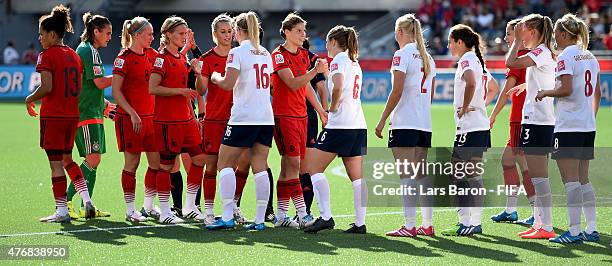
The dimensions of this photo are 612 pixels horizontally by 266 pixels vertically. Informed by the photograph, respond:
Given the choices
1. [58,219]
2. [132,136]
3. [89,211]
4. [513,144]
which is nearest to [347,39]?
[513,144]

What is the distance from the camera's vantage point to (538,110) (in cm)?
950

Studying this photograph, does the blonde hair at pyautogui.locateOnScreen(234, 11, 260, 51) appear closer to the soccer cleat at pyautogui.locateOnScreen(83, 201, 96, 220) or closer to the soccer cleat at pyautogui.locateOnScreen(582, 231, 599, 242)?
the soccer cleat at pyautogui.locateOnScreen(83, 201, 96, 220)

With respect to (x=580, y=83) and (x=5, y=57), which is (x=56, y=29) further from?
(x=5, y=57)

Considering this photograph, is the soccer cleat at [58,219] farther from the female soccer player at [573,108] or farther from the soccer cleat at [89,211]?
the female soccer player at [573,108]

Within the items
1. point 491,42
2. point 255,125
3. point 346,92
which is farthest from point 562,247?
point 491,42

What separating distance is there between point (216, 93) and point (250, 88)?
683 millimetres

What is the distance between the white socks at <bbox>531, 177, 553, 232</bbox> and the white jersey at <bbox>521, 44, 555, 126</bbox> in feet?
Result: 1.86

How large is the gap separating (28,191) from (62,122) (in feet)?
9.09

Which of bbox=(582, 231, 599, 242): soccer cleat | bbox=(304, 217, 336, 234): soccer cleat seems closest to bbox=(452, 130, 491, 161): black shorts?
bbox=(582, 231, 599, 242): soccer cleat

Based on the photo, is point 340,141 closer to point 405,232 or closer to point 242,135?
point 242,135

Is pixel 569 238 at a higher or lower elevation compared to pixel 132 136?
lower

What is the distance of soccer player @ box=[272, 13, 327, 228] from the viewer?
9.45 meters

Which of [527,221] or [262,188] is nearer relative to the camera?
[262,188]

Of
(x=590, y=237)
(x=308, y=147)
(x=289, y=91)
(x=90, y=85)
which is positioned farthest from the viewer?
(x=90, y=85)
